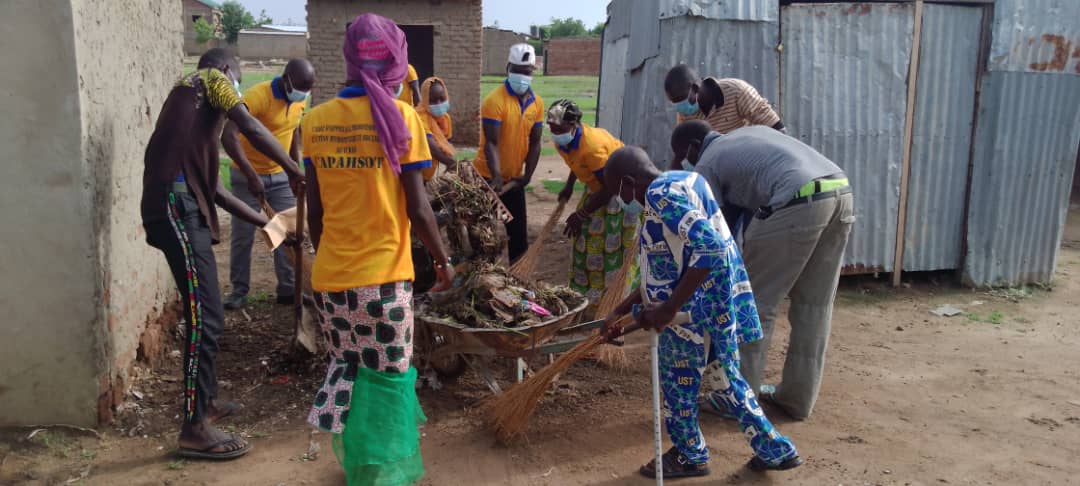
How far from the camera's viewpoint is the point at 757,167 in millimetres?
4250

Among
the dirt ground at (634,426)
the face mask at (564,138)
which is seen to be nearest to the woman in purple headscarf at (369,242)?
the dirt ground at (634,426)

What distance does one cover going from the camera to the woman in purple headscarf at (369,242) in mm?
3117

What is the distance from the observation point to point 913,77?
7051 millimetres

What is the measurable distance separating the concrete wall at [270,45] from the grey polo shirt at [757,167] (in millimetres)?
38425

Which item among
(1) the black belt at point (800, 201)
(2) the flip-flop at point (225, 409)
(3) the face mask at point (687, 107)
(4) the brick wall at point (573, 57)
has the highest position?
(4) the brick wall at point (573, 57)

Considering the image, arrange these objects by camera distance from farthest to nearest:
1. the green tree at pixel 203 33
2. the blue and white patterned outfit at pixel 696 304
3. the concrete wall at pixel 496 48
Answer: the green tree at pixel 203 33, the concrete wall at pixel 496 48, the blue and white patterned outfit at pixel 696 304

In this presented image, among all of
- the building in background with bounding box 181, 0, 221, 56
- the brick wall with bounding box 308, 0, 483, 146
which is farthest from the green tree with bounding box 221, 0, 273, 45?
the brick wall with bounding box 308, 0, 483, 146

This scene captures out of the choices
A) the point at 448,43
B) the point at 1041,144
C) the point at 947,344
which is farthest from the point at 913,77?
the point at 448,43

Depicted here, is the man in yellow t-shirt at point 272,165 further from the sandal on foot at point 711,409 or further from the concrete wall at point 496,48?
the concrete wall at point 496,48

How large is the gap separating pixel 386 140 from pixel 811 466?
8.95 ft

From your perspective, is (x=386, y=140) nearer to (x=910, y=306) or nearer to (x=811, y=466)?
(x=811, y=466)

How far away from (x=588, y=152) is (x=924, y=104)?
343cm

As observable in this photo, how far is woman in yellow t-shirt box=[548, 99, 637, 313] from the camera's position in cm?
567

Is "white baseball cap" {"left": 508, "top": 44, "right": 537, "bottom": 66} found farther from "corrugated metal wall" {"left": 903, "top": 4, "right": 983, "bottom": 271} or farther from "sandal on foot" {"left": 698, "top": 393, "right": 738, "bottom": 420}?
"corrugated metal wall" {"left": 903, "top": 4, "right": 983, "bottom": 271}
